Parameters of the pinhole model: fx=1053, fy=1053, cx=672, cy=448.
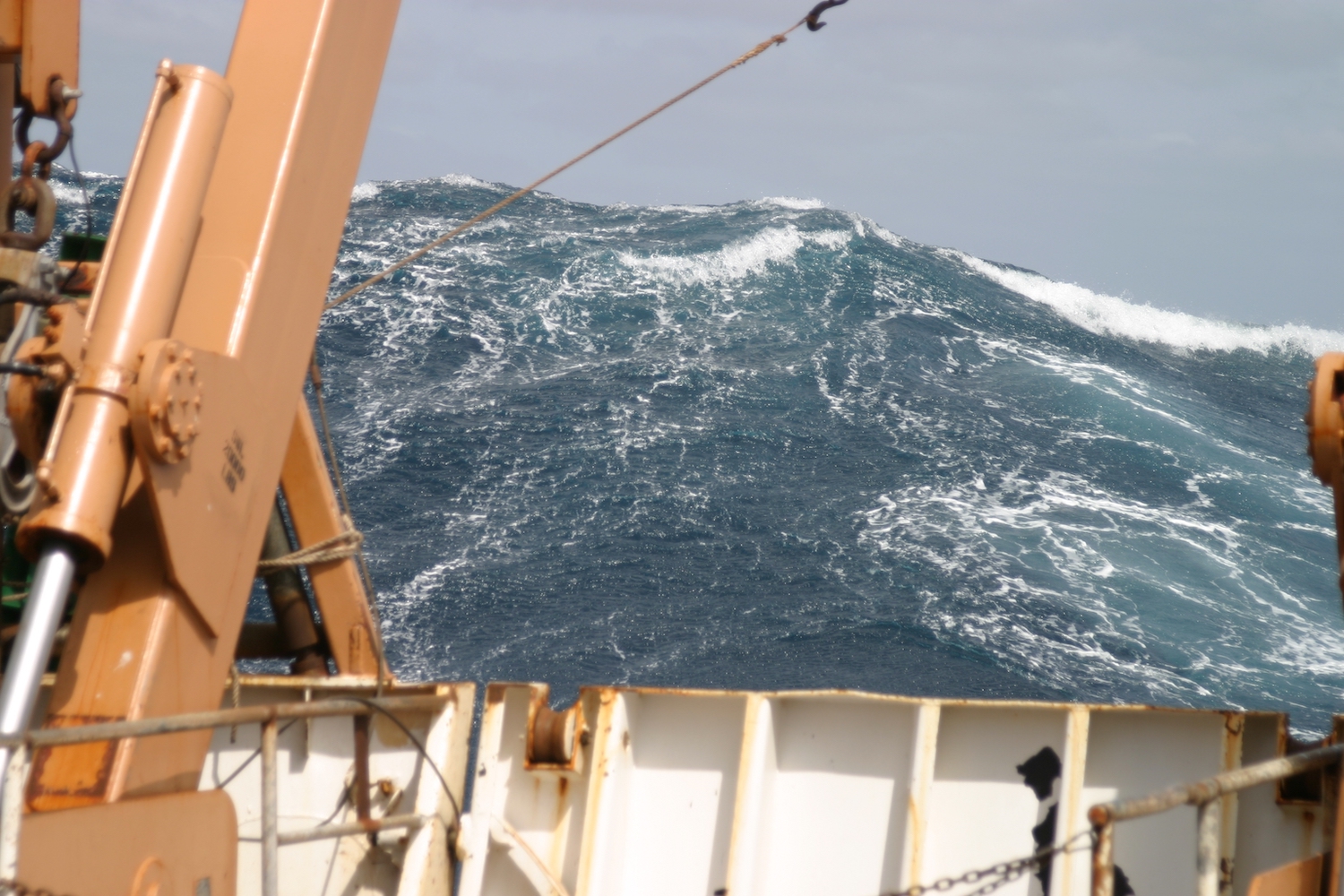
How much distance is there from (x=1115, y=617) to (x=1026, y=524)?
2.24m

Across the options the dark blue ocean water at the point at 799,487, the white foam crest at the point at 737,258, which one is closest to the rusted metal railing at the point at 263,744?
the dark blue ocean water at the point at 799,487

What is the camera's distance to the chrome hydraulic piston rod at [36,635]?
240 cm

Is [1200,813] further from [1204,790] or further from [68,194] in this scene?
[68,194]

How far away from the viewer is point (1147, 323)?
30719mm

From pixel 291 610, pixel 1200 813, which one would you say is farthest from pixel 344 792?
pixel 1200 813

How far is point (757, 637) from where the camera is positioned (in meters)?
10.7

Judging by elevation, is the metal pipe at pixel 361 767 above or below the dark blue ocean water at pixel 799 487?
below

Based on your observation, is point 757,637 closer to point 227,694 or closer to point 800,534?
point 800,534

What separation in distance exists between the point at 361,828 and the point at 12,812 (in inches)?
76.8

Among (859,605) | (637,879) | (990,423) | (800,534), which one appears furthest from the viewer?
(990,423)

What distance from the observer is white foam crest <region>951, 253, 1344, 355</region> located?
1151 inches

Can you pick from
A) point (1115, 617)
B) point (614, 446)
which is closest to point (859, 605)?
point (1115, 617)

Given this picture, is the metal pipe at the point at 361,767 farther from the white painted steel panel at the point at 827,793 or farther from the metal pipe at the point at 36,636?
the metal pipe at the point at 36,636

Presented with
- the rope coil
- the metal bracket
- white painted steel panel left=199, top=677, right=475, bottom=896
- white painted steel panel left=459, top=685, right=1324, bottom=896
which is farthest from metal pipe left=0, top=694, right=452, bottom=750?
white painted steel panel left=459, top=685, right=1324, bottom=896
